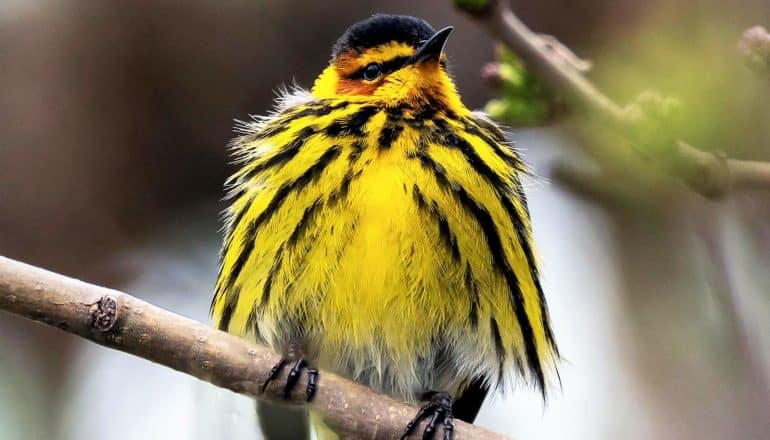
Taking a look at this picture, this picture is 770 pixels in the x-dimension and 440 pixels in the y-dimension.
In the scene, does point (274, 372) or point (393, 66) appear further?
point (393, 66)

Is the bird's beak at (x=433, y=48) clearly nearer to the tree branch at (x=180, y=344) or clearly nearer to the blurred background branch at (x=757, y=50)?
the tree branch at (x=180, y=344)

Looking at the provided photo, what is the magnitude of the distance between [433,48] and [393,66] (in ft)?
0.65

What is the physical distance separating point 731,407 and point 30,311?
2350 millimetres

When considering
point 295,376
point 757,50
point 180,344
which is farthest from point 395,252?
point 757,50

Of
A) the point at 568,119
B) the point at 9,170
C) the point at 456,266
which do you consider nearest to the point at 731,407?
the point at 456,266

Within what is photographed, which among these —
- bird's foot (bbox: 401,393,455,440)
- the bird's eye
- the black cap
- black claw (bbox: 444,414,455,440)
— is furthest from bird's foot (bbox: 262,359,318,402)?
the black cap

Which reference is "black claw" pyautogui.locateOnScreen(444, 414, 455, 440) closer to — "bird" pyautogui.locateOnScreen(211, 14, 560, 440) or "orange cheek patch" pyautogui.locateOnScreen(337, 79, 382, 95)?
"bird" pyautogui.locateOnScreen(211, 14, 560, 440)

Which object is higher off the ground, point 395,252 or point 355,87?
point 355,87

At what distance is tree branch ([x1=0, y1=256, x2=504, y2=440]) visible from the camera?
2.84 metres

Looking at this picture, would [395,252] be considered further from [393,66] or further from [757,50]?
[757,50]

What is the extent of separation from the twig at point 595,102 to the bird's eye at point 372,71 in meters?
1.49

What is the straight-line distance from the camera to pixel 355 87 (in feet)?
13.5

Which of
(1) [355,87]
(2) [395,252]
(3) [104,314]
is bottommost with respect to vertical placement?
(3) [104,314]

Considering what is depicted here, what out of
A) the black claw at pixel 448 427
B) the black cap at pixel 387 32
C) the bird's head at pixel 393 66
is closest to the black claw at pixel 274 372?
the black claw at pixel 448 427
